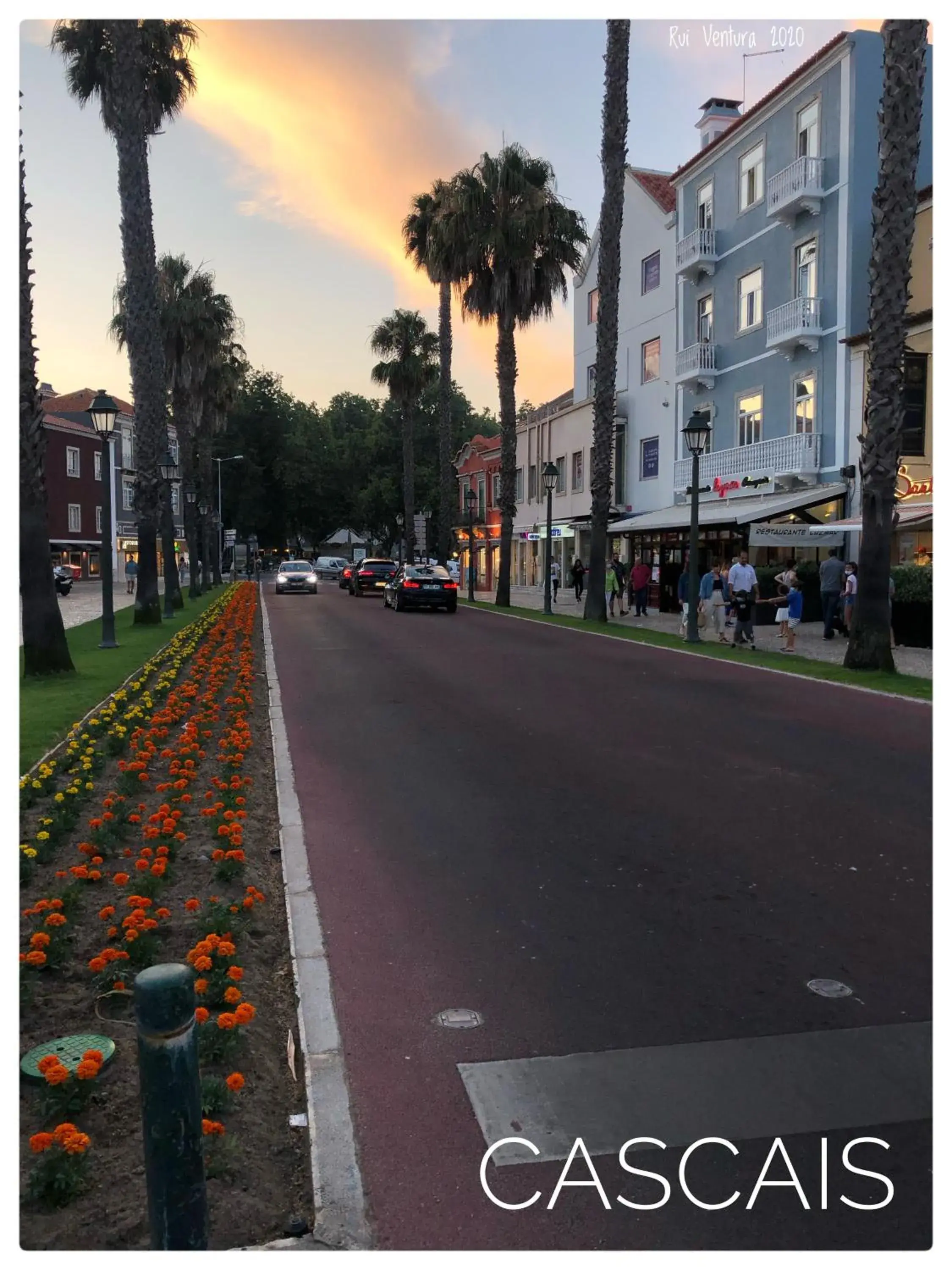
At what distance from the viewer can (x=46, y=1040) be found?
363cm

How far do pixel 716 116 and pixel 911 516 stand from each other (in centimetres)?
2048

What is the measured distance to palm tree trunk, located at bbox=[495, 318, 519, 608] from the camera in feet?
100

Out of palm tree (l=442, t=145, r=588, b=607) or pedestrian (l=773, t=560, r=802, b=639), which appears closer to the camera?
pedestrian (l=773, t=560, r=802, b=639)

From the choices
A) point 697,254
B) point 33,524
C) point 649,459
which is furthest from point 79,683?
point 649,459

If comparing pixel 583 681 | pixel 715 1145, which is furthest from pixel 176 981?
pixel 583 681

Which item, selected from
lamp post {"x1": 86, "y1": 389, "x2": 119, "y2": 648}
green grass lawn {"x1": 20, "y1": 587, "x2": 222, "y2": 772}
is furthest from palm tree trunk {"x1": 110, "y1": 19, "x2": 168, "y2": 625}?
lamp post {"x1": 86, "y1": 389, "x2": 119, "y2": 648}

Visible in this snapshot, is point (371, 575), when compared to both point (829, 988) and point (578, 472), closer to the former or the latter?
point (578, 472)

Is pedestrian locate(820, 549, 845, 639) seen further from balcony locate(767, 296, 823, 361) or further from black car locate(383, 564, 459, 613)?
black car locate(383, 564, 459, 613)

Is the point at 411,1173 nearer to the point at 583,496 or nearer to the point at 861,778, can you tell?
the point at 861,778

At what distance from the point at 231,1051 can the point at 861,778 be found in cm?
564

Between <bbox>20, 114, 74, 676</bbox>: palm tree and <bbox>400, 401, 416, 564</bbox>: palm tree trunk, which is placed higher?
<bbox>400, 401, 416, 564</bbox>: palm tree trunk

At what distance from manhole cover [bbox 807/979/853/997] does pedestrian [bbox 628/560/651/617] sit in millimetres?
22450

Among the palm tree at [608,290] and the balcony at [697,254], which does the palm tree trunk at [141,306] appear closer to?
the palm tree at [608,290]

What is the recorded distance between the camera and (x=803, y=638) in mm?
20250
